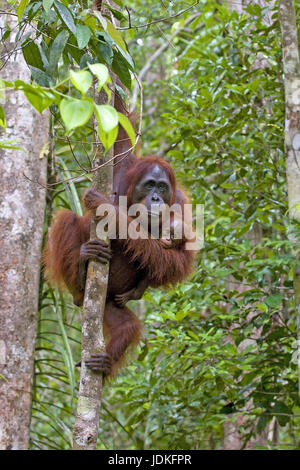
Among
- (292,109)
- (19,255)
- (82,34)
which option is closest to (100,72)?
(82,34)

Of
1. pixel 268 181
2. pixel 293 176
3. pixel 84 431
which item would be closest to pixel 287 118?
pixel 293 176

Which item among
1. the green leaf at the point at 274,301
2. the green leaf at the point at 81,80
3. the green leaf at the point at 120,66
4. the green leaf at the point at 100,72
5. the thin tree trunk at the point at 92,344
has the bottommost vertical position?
the thin tree trunk at the point at 92,344

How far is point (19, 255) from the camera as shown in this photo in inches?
128

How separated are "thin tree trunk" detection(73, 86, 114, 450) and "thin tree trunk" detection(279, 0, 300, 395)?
95 cm

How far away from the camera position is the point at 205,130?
3.82 metres

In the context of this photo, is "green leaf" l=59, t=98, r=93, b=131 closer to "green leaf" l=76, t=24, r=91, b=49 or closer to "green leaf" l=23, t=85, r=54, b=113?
"green leaf" l=23, t=85, r=54, b=113

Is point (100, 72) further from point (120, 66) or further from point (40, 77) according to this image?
point (120, 66)

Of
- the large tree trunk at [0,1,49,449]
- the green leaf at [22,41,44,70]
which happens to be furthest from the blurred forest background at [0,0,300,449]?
the green leaf at [22,41,44,70]

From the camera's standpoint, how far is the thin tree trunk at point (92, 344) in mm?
2172

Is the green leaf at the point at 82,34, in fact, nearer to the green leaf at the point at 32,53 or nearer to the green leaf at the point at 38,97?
the green leaf at the point at 32,53

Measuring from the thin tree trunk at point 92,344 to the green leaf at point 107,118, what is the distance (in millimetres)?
1215

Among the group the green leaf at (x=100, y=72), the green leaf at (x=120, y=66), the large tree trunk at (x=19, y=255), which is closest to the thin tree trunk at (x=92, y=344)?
the green leaf at (x=120, y=66)

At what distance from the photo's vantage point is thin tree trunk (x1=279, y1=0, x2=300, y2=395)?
2920 millimetres

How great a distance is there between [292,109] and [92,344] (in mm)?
1594
